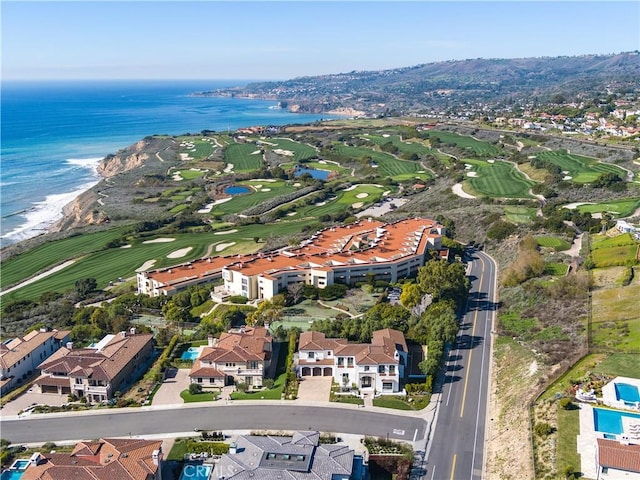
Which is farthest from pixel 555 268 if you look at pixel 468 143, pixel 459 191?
pixel 468 143

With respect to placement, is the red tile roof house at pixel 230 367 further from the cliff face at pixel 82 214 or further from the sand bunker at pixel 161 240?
the cliff face at pixel 82 214

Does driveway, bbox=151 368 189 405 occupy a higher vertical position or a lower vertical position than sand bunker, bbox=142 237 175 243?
lower

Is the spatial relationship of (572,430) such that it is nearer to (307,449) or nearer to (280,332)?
(307,449)

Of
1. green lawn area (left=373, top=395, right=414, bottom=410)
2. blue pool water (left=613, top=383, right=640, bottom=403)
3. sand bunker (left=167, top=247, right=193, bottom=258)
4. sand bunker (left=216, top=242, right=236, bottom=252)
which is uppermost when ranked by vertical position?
blue pool water (left=613, top=383, right=640, bottom=403)

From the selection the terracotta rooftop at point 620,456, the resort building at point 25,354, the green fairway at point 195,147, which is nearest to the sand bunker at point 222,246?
the resort building at point 25,354

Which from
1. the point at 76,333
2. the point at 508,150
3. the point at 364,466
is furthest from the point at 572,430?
the point at 508,150

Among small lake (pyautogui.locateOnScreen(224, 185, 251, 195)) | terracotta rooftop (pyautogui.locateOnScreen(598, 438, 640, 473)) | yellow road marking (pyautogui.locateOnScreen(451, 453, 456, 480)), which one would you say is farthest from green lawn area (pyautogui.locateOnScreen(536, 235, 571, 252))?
small lake (pyautogui.locateOnScreen(224, 185, 251, 195))

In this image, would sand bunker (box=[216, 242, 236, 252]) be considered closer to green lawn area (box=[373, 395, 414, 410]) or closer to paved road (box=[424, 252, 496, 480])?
paved road (box=[424, 252, 496, 480])

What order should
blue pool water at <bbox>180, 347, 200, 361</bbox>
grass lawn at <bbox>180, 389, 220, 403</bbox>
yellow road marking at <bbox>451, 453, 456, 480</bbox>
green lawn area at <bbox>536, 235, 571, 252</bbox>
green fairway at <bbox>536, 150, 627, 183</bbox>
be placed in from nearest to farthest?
yellow road marking at <bbox>451, 453, 456, 480</bbox> < grass lawn at <bbox>180, 389, 220, 403</bbox> < blue pool water at <bbox>180, 347, 200, 361</bbox> < green lawn area at <bbox>536, 235, 571, 252</bbox> < green fairway at <bbox>536, 150, 627, 183</bbox>
